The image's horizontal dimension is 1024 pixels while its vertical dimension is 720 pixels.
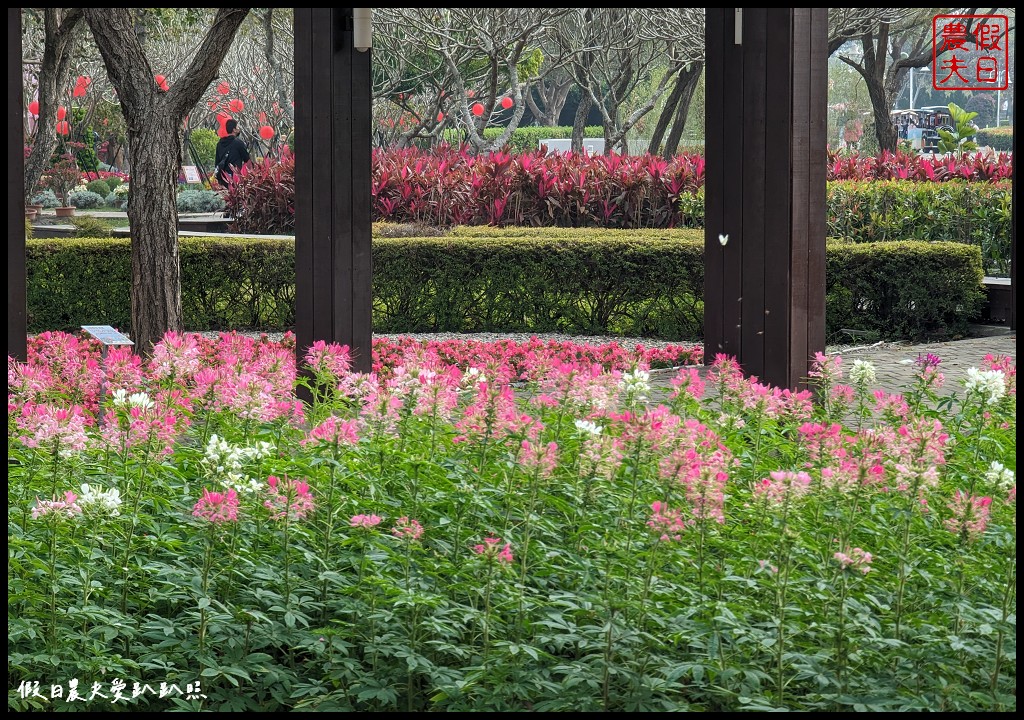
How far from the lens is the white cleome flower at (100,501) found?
6.84 feet

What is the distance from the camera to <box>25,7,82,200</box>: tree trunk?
8.66 meters

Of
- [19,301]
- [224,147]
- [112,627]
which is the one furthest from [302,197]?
[224,147]

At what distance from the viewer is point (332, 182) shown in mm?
4328

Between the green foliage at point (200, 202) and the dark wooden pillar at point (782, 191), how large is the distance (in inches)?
483

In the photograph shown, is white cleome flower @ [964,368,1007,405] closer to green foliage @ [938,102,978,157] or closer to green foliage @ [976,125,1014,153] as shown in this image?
green foliage @ [938,102,978,157]

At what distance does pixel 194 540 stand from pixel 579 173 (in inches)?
354

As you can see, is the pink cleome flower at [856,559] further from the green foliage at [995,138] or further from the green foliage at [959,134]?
the green foliage at [995,138]

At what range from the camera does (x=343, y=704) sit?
2.02 m

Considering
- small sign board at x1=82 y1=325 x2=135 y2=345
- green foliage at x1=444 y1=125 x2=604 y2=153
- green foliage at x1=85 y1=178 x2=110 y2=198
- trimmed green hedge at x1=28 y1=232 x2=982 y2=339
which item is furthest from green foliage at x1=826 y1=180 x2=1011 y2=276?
green foliage at x1=85 y1=178 x2=110 y2=198

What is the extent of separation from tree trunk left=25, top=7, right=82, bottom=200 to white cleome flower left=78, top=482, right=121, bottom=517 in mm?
6779

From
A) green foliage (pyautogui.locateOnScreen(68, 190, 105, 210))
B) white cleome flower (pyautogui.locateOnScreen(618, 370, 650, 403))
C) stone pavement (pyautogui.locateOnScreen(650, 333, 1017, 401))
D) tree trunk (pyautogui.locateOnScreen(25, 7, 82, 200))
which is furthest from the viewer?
A: green foliage (pyautogui.locateOnScreen(68, 190, 105, 210))

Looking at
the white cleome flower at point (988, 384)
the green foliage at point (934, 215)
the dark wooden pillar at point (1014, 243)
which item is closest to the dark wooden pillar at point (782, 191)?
the dark wooden pillar at point (1014, 243)

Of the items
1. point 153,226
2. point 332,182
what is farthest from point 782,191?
point 153,226

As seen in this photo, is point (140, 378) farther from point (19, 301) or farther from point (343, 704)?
point (19, 301)
